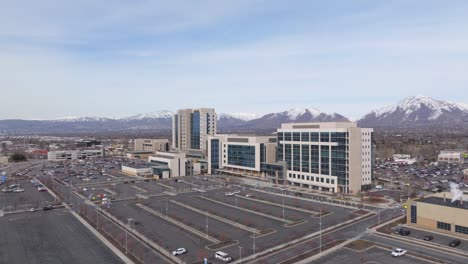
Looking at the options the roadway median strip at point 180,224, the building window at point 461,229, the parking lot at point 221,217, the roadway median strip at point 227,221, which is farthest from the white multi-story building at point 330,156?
the roadway median strip at point 180,224

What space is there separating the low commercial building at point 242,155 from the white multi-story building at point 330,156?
492cm

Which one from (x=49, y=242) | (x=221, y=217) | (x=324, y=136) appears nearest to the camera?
(x=49, y=242)

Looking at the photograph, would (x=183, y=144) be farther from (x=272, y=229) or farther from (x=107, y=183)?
(x=272, y=229)

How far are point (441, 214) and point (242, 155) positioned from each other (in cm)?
4225

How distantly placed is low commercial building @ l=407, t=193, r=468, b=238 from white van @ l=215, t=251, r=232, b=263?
1898 centimetres

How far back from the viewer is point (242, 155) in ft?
238

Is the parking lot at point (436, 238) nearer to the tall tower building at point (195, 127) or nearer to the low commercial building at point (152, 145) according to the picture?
the tall tower building at point (195, 127)

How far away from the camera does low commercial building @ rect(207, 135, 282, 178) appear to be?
68.9 m

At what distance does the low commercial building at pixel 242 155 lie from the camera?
68938 millimetres

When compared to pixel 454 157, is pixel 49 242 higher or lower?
lower

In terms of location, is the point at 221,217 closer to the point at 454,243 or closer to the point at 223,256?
the point at 223,256

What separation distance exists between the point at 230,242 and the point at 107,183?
136 feet

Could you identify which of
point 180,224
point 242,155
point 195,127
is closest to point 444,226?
point 180,224

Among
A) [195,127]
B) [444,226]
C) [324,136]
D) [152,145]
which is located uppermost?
[195,127]
